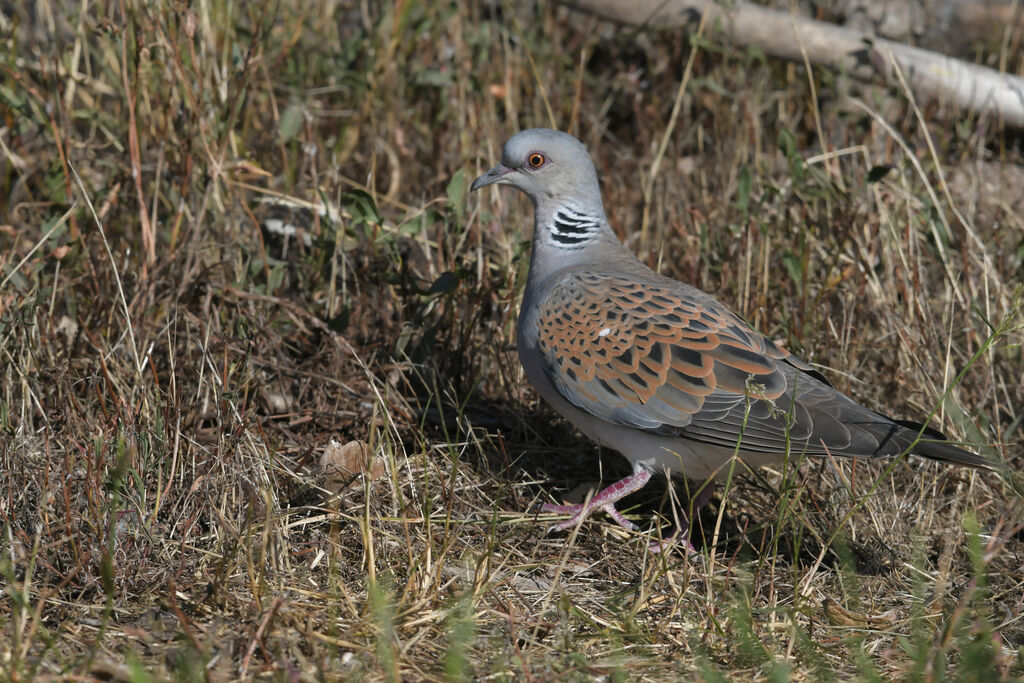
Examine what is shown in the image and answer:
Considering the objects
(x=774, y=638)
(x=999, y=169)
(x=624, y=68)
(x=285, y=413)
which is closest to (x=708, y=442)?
(x=774, y=638)

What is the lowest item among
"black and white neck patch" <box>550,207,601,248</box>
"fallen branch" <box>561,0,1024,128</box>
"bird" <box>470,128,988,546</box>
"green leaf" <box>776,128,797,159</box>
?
"bird" <box>470,128,988,546</box>

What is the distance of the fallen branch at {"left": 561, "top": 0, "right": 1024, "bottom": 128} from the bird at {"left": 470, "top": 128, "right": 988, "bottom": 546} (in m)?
2.29

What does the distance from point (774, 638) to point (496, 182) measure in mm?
1855

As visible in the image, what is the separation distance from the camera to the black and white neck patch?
382cm

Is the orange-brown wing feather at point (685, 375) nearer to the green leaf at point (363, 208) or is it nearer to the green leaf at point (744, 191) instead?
the green leaf at point (363, 208)

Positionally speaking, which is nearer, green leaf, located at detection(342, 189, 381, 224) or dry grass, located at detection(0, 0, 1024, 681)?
dry grass, located at detection(0, 0, 1024, 681)

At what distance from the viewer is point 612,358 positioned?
11.2 feet

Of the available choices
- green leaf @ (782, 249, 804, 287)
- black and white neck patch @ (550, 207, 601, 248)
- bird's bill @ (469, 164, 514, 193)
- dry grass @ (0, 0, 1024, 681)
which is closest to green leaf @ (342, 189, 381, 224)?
dry grass @ (0, 0, 1024, 681)

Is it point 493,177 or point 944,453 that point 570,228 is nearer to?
point 493,177

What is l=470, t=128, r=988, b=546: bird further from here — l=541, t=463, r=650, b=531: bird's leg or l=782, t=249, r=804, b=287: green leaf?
l=782, t=249, r=804, b=287: green leaf

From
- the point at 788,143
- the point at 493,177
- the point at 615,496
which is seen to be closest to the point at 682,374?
the point at 615,496

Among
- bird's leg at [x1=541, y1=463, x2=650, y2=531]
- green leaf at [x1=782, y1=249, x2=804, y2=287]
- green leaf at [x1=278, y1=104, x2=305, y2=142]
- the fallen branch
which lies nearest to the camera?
bird's leg at [x1=541, y1=463, x2=650, y2=531]

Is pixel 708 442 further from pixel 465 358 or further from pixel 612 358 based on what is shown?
pixel 465 358

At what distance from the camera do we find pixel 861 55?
5402 mm
